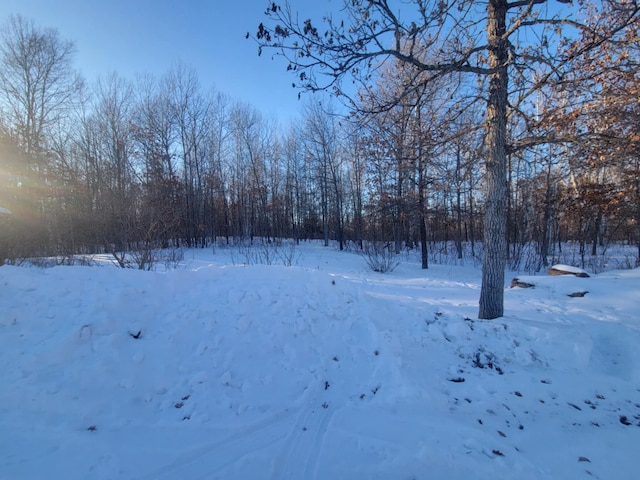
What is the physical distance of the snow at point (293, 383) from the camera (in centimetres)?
248

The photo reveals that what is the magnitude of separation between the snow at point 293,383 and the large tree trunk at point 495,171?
560 mm

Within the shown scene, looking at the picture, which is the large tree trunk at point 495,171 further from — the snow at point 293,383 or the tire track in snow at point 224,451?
the tire track in snow at point 224,451

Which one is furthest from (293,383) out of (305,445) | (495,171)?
(495,171)

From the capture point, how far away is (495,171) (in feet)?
15.8

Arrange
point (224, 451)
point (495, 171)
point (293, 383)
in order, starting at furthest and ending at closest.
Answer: point (495, 171) < point (293, 383) < point (224, 451)

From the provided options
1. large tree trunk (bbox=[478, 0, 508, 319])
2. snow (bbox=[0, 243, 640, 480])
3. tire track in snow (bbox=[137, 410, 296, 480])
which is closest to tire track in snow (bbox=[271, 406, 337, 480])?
snow (bbox=[0, 243, 640, 480])

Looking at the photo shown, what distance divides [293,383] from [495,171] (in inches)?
184

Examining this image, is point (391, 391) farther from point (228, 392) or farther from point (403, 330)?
point (228, 392)

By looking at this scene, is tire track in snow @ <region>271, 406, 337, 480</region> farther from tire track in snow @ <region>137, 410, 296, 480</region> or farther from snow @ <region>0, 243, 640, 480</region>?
tire track in snow @ <region>137, 410, 296, 480</region>

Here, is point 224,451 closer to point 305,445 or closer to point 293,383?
point 305,445

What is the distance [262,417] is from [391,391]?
1.57 metres

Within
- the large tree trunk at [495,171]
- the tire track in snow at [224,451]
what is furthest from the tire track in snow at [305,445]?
the large tree trunk at [495,171]

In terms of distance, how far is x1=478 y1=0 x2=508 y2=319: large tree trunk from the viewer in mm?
4688

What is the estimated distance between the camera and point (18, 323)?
3.64m
